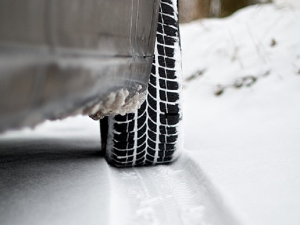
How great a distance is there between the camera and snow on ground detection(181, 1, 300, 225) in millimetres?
Result: 765

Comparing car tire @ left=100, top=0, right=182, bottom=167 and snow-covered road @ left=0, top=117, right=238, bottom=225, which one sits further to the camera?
car tire @ left=100, top=0, right=182, bottom=167

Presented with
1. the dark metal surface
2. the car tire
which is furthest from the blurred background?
the dark metal surface

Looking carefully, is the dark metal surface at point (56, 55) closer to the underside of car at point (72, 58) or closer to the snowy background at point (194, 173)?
the underside of car at point (72, 58)

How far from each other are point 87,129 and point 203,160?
2.91ft

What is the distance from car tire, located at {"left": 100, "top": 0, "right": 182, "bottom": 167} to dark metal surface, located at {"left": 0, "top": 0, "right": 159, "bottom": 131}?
0.42m

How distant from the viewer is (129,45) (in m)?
0.67

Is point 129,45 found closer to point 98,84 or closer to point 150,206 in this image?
point 98,84

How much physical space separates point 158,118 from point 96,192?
1.07 ft

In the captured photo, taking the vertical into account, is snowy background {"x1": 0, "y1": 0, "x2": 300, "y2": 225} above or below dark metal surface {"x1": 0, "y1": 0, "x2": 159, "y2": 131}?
below

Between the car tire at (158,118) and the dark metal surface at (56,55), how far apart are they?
419 mm

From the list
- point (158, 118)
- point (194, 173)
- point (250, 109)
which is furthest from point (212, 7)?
point (194, 173)

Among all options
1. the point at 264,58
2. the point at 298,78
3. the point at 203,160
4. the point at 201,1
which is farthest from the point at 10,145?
the point at 201,1

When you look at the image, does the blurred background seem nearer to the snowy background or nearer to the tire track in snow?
the snowy background

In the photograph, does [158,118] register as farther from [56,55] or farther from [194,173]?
[56,55]
